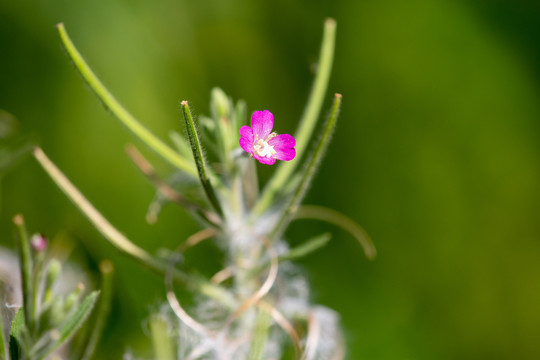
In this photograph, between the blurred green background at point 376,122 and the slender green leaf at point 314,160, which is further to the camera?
the blurred green background at point 376,122

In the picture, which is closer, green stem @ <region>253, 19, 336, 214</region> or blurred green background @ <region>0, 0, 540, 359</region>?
green stem @ <region>253, 19, 336, 214</region>

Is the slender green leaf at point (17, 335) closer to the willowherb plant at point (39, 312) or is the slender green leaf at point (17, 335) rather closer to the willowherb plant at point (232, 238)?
the willowherb plant at point (39, 312)

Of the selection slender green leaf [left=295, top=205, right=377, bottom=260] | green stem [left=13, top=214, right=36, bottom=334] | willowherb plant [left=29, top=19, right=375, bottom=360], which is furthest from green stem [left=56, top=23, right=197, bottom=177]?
slender green leaf [left=295, top=205, right=377, bottom=260]

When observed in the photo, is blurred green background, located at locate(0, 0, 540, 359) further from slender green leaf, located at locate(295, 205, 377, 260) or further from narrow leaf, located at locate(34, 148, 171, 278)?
narrow leaf, located at locate(34, 148, 171, 278)

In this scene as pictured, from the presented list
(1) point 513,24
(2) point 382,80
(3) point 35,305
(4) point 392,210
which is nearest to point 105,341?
(3) point 35,305

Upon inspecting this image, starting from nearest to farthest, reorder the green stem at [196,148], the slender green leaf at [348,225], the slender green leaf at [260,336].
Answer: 1. the green stem at [196,148]
2. the slender green leaf at [260,336]
3. the slender green leaf at [348,225]

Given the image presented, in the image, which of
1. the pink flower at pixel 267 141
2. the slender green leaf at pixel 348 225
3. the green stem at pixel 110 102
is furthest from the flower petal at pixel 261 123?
the slender green leaf at pixel 348 225

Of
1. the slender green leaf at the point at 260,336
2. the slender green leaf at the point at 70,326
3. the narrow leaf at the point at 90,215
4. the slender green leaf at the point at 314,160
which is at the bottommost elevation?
the slender green leaf at the point at 260,336

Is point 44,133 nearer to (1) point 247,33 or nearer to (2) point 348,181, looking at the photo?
(1) point 247,33
